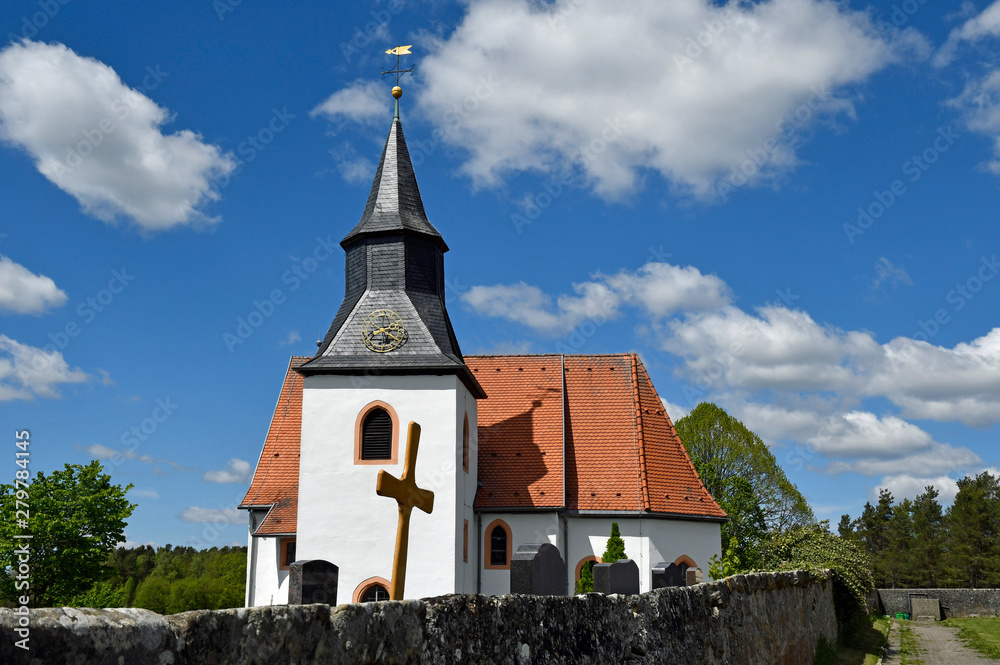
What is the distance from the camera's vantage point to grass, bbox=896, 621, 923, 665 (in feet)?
60.2

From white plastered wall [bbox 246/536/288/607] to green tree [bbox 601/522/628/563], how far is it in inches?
A: 380

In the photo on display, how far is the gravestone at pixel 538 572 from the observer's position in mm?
9367

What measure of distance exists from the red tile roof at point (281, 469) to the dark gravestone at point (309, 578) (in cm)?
337

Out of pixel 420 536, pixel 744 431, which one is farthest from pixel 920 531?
pixel 420 536

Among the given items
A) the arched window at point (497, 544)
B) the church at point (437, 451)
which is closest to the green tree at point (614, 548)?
the church at point (437, 451)

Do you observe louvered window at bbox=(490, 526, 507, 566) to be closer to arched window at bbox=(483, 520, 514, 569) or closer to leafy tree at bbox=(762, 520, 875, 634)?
arched window at bbox=(483, 520, 514, 569)

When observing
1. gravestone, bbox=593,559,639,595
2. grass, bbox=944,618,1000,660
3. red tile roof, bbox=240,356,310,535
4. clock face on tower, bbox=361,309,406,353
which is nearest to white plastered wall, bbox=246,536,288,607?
red tile roof, bbox=240,356,310,535

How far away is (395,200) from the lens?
24547mm

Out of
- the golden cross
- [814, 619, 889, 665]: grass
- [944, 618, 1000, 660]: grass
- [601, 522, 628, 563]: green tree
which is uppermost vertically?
the golden cross

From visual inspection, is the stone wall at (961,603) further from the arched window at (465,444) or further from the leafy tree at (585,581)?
the arched window at (465,444)

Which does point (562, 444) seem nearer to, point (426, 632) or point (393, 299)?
point (393, 299)

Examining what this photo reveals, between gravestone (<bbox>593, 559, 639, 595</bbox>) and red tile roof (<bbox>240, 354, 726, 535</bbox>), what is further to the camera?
red tile roof (<bbox>240, 354, 726, 535</bbox>)

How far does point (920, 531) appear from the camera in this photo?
75500 millimetres

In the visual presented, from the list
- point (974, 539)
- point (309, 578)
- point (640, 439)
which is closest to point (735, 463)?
point (640, 439)
